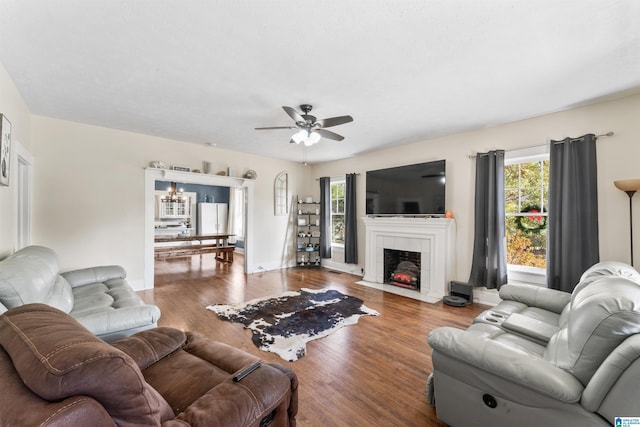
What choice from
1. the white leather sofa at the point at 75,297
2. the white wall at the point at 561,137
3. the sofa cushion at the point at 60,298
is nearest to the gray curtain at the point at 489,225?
the white wall at the point at 561,137

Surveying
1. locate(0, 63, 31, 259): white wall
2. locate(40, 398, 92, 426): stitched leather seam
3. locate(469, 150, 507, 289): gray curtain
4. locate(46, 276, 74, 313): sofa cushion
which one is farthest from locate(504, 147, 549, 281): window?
locate(0, 63, 31, 259): white wall

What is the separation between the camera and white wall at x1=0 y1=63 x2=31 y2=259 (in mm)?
2528

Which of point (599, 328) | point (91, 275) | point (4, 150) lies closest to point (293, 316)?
point (91, 275)

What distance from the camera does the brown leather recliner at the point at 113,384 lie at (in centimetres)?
64

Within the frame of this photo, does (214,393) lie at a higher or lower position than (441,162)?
lower

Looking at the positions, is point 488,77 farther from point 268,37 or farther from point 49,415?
point 49,415

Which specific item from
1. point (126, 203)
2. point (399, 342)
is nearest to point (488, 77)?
point (399, 342)

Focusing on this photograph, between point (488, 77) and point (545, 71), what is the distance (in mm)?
461

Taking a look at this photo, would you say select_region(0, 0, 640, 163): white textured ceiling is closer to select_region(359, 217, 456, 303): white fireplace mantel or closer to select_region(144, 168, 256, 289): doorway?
select_region(144, 168, 256, 289): doorway

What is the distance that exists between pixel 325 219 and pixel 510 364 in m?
5.24

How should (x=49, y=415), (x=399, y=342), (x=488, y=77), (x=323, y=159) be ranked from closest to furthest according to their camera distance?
(x=49, y=415) < (x=488, y=77) < (x=399, y=342) < (x=323, y=159)

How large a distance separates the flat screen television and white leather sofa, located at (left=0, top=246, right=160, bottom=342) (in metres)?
3.98

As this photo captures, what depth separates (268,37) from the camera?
6.73 ft

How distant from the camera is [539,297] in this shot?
2.52 meters
